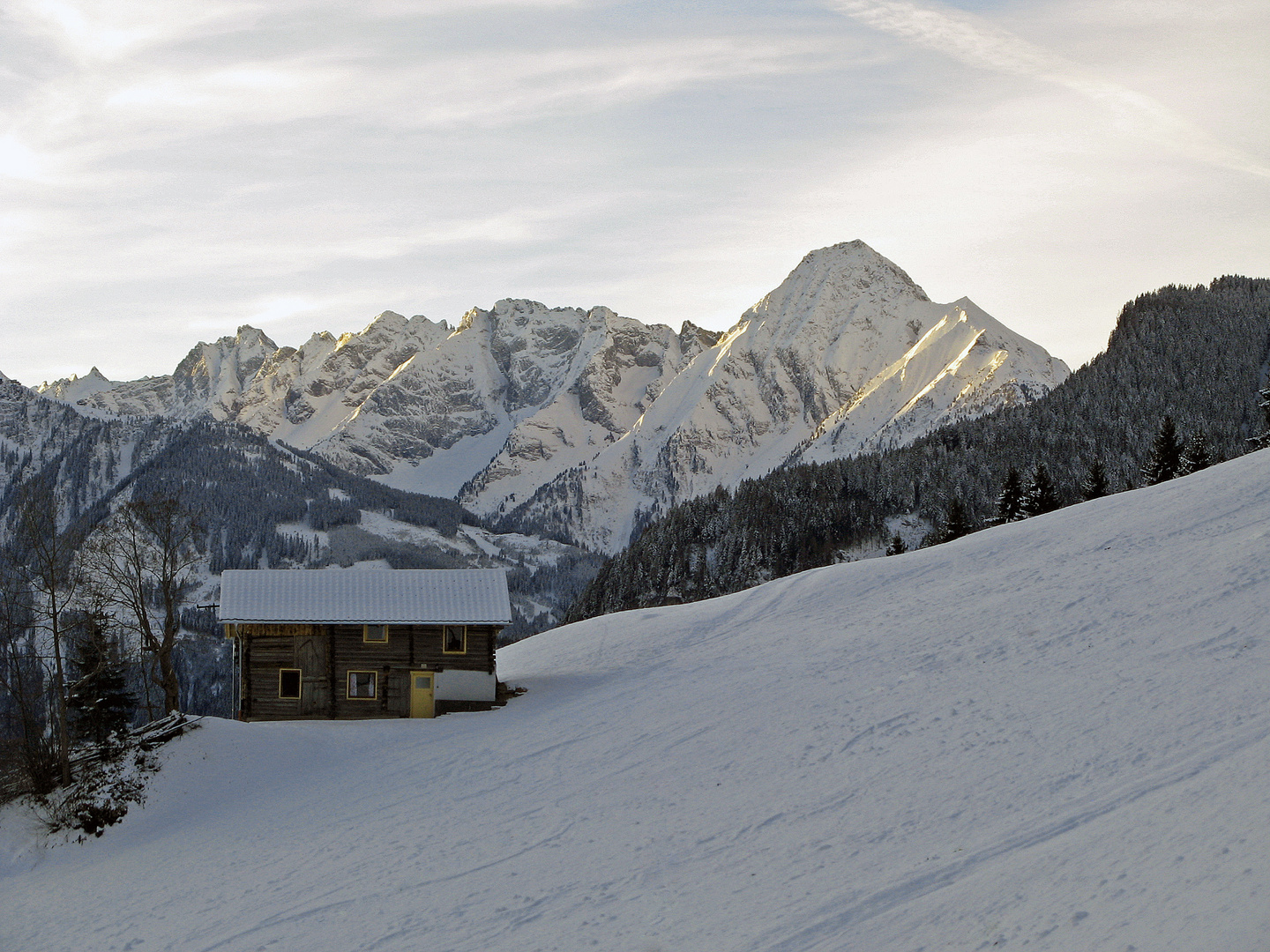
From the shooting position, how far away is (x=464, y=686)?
134ft

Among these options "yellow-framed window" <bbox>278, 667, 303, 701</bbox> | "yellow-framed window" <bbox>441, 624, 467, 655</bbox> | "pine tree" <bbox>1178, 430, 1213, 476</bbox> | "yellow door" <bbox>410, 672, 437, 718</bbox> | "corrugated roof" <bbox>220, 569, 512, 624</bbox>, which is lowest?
"yellow door" <bbox>410, 672, 437, 718</bbox>

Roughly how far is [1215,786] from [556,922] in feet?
38.8

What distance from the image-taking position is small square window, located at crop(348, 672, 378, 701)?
135 feet

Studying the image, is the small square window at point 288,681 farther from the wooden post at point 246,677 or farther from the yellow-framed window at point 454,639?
the yellow-framed window at point 454,639

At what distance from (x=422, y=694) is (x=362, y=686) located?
242cm

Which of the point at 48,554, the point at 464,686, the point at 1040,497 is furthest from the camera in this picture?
the point at 1040,497

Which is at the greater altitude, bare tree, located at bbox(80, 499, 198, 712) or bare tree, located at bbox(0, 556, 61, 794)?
bare tree, located at bbox(80, 499, 198, 712)

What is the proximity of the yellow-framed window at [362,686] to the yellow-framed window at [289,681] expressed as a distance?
2.02 metres

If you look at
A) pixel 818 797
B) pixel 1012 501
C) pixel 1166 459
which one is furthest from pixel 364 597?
pixel 1166 459

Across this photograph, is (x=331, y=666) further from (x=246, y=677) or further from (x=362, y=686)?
(x=246, y=677)

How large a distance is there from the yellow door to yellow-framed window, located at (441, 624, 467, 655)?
120cm

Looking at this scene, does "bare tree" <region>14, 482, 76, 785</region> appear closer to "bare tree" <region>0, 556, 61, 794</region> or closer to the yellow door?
→ "bare tree" <region>0, 556, 61, 794</region>

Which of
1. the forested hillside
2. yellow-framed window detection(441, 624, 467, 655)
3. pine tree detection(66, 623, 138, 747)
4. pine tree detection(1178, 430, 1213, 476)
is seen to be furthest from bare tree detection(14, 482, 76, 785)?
the forested hillside

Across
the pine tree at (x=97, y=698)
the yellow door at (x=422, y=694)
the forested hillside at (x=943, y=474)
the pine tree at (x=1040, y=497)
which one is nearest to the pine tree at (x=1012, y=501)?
the pine tree at (x=1040, y=497)
